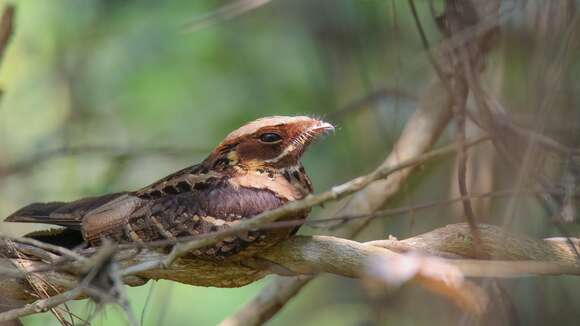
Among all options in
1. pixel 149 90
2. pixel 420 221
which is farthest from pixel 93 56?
pixel 420 221

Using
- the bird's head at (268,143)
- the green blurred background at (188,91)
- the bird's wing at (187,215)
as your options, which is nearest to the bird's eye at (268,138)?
the bird's head at (268,143)

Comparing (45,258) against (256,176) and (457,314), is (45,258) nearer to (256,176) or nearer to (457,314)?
(256,176)

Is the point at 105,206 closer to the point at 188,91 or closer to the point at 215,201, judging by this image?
the point at 215,201

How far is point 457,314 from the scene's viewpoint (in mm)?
2941

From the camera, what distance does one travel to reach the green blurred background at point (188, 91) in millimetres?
5219

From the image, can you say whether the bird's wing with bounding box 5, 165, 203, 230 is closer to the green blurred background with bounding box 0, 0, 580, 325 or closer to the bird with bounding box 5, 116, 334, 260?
the bird with bounding box 5, 116, 334, 260

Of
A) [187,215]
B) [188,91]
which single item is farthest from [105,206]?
[188,91]

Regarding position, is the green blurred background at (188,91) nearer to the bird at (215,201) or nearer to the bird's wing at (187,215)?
the bird at (215,201)

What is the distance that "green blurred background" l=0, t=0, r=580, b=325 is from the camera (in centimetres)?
522

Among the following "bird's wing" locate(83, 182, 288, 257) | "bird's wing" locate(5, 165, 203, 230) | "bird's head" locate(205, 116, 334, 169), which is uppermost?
"bird's head" locate(205, 116, 334, 169)

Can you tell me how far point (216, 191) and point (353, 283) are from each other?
2.91 metres

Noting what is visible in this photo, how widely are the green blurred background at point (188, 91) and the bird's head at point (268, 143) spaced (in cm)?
185

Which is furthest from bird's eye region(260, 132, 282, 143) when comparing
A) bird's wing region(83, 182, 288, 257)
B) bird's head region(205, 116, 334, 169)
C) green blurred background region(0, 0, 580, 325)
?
green blurred background region(0, 0, 580, 325)

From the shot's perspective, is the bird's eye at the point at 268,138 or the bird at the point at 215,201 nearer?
the bird at the point at 215,201
